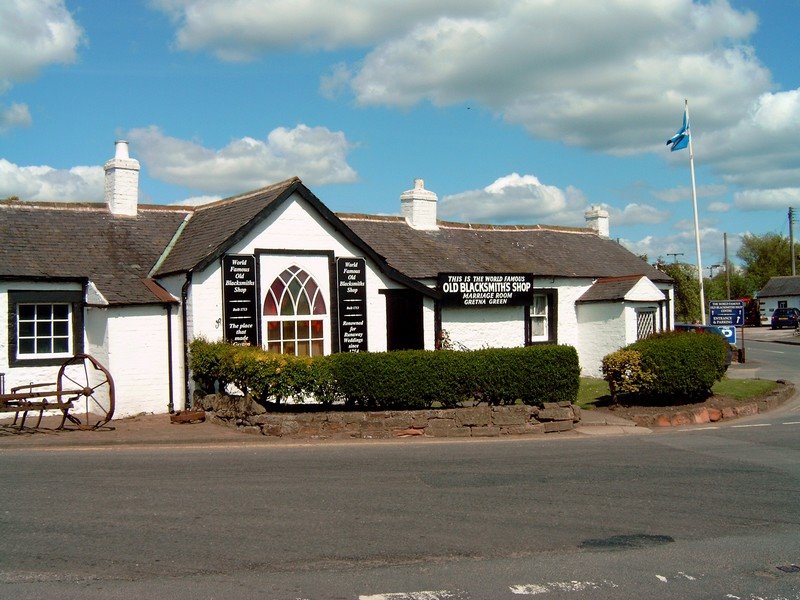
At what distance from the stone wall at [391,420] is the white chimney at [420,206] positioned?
35.3 feet

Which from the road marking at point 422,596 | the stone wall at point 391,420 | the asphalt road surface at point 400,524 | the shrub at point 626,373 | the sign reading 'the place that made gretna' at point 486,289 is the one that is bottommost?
the road marking at point 422,596

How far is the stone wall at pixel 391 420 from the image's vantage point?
14297mm

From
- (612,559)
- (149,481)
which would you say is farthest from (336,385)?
(612,559)

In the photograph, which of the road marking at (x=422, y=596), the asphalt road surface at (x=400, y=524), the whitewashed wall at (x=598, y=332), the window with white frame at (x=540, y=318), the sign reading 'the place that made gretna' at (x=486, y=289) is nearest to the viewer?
the road marking at (x=422, y=596)

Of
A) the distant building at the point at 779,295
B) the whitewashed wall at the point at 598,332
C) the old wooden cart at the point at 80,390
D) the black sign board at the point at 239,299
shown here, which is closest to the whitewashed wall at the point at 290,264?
the black sign board at the point at 239,299

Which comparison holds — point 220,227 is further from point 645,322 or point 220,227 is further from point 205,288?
point 645,322

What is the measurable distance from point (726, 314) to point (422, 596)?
25.1 meters

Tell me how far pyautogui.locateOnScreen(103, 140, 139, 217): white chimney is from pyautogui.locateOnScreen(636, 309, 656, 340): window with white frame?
14.8 metres

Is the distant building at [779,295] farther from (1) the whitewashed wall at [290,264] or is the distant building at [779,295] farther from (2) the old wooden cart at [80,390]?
(2) the old wooden cart at [80,390]

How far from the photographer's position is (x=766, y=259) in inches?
3585

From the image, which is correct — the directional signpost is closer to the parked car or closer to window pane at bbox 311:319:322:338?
window pane at bbox 311:319:322:338

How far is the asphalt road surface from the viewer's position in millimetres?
6441

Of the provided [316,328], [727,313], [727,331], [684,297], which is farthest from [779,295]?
[316,328]

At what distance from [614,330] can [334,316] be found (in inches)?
388
